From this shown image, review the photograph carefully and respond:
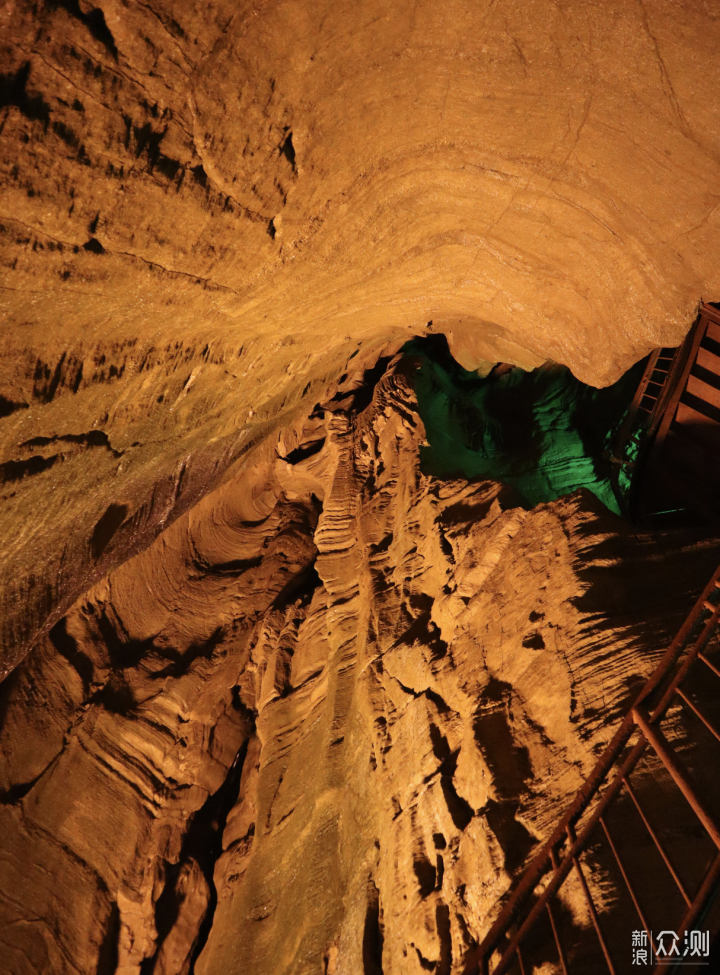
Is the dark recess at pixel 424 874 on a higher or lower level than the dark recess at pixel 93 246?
lower

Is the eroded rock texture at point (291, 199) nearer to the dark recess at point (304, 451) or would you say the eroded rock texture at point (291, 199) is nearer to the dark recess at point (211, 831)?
the dark recess at point (304, 451)

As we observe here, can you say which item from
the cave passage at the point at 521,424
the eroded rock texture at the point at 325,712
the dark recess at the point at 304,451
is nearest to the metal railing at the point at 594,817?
the eroded rock texture at the point at 325,712

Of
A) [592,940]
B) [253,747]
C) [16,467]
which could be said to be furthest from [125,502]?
[592,940]

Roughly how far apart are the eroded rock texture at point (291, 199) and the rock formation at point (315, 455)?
2 centimetres

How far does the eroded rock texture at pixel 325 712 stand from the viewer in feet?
9.67

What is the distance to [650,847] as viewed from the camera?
226 cm

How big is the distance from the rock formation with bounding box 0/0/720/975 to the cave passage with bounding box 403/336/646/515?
455 mm

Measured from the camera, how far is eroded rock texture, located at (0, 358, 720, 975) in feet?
9.67

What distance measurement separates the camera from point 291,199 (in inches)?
131

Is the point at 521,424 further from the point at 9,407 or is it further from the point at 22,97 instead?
the point at 22,97

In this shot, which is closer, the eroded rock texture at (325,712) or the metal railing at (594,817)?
the metal railing at (594,817)

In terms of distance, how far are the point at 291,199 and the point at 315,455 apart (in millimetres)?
3595

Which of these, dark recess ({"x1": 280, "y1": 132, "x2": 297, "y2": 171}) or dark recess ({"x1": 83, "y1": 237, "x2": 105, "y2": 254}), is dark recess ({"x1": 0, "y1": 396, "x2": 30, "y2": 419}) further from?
dark recess ({"x1": 280, "y1": 132, "x2": 297, "y2": 171})

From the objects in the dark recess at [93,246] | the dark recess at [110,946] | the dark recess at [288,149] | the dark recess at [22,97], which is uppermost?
the dark recess at [288,149]
